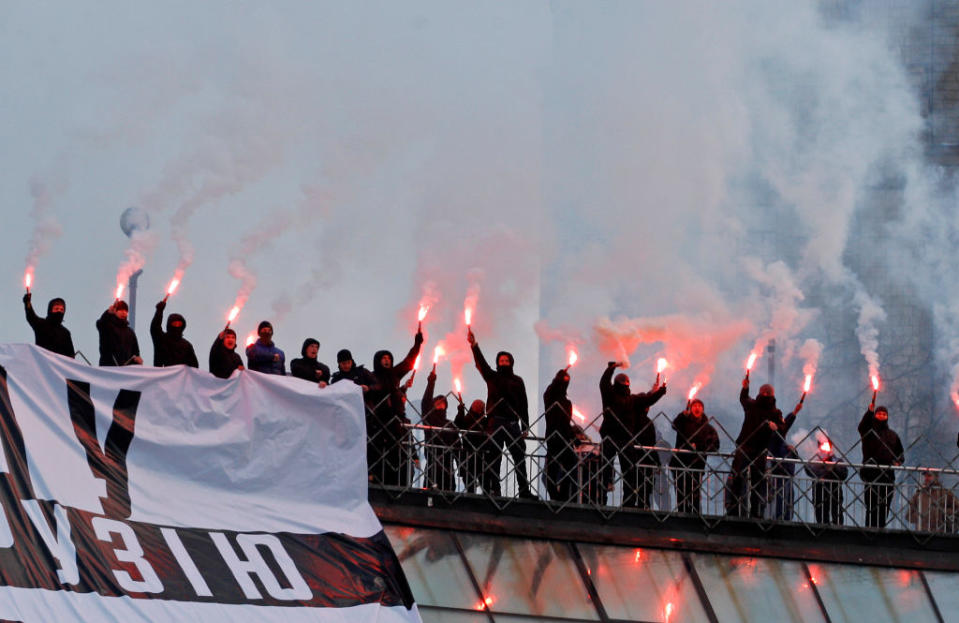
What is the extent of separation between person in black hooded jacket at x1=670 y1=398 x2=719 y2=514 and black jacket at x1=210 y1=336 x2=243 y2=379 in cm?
608

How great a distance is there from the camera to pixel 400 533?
73.4ft

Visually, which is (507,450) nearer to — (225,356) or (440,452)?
(440,452)

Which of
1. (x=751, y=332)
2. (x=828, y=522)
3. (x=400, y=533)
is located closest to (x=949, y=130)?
(x=751, y=332)

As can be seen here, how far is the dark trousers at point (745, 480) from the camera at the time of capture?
2405cm

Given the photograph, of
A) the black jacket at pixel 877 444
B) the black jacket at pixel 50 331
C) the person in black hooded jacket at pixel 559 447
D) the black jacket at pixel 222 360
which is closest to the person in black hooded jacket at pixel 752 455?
the black jacket at pixel 877 444

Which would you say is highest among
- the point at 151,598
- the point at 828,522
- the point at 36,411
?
the point at 828,522

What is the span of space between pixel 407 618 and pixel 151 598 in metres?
3.18

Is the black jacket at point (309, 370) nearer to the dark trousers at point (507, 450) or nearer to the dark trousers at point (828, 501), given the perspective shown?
the dark trousers at point (507, 450)

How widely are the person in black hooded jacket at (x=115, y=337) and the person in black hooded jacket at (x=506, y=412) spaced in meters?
4.49

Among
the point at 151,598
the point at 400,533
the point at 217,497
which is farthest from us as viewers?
the point at 400,533

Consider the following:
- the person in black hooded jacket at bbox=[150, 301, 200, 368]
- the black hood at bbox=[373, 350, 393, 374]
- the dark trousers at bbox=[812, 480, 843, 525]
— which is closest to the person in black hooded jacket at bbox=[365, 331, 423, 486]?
the black hood at bbox=[373, 350, 393, 374]

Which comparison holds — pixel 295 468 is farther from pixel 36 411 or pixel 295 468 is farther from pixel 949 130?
pixel 949 130

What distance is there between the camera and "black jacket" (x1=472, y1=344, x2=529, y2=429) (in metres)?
23.3

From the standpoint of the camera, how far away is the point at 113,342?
22328 mm
